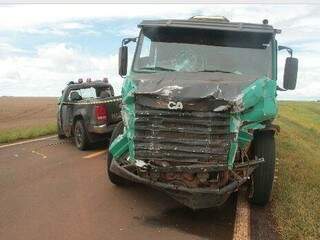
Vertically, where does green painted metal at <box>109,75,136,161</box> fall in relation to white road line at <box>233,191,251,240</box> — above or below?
above

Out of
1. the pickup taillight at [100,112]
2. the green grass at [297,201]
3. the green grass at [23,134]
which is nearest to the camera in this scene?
the green grass at [297,201]

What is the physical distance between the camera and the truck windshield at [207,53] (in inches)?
342

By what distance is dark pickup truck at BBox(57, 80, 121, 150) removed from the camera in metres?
14.3

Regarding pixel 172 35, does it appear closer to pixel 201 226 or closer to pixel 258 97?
pixel 258 97

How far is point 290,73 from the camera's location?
9141 mm

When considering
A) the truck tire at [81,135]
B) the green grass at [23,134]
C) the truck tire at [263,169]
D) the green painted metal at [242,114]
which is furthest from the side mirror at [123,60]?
the green grass at [23,134]

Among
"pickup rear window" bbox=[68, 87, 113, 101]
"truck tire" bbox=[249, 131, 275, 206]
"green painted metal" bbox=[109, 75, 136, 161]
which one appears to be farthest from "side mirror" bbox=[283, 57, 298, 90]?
"pickup rear window" bbox=[68, 87, 113, 101]

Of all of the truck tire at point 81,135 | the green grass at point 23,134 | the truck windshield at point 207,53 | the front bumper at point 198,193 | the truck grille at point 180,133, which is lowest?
the green grass at point 23,134

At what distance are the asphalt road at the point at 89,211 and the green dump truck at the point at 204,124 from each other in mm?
454

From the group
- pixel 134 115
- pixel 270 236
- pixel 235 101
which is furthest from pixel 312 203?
pixel 134 115

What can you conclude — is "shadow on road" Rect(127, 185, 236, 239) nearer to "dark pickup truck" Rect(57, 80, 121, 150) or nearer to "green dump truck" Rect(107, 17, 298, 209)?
"green dump truck" Rect(107, 17, 298, 209)

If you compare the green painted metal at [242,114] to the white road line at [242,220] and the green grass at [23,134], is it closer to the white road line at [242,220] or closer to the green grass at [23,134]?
the white road line at [242,220]

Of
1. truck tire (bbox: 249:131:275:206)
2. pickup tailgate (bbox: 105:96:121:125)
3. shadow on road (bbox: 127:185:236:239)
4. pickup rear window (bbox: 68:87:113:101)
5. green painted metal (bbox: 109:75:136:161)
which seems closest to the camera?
shadow on road (bbox: 127:185:236:239)

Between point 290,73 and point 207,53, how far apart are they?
1.44m
